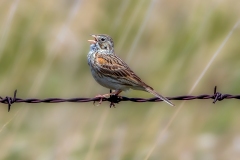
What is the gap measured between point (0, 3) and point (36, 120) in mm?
3468

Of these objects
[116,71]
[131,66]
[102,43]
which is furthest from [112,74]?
[131,66]

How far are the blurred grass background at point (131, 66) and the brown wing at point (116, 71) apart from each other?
4440mm

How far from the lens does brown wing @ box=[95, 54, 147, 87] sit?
9.05 metres

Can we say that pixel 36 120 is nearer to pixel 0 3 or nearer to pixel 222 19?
pixel 0 3

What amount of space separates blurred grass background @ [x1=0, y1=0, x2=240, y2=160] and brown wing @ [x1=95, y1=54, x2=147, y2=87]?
444 centimetres

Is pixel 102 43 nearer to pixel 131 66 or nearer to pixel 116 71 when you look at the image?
pixel 116 71

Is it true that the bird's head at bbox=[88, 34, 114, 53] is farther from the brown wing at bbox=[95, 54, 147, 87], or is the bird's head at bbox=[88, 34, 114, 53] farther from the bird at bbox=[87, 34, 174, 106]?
the brown wing at bbox=[95, 54, 147, 87]

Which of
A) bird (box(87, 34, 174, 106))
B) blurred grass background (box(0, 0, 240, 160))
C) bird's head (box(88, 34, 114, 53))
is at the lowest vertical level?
blurred grass background (box(0, 0, 240, 160))

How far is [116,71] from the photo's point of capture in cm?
926

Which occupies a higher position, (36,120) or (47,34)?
(47,34)

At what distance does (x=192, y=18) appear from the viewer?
16.0m

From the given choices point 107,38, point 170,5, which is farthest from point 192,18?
point 107,38

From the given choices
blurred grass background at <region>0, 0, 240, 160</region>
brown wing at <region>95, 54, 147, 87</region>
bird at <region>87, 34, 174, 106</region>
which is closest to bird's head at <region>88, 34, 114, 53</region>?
bird at <region>87, 34, 174, 106</region>

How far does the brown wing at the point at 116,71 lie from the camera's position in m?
9.05
